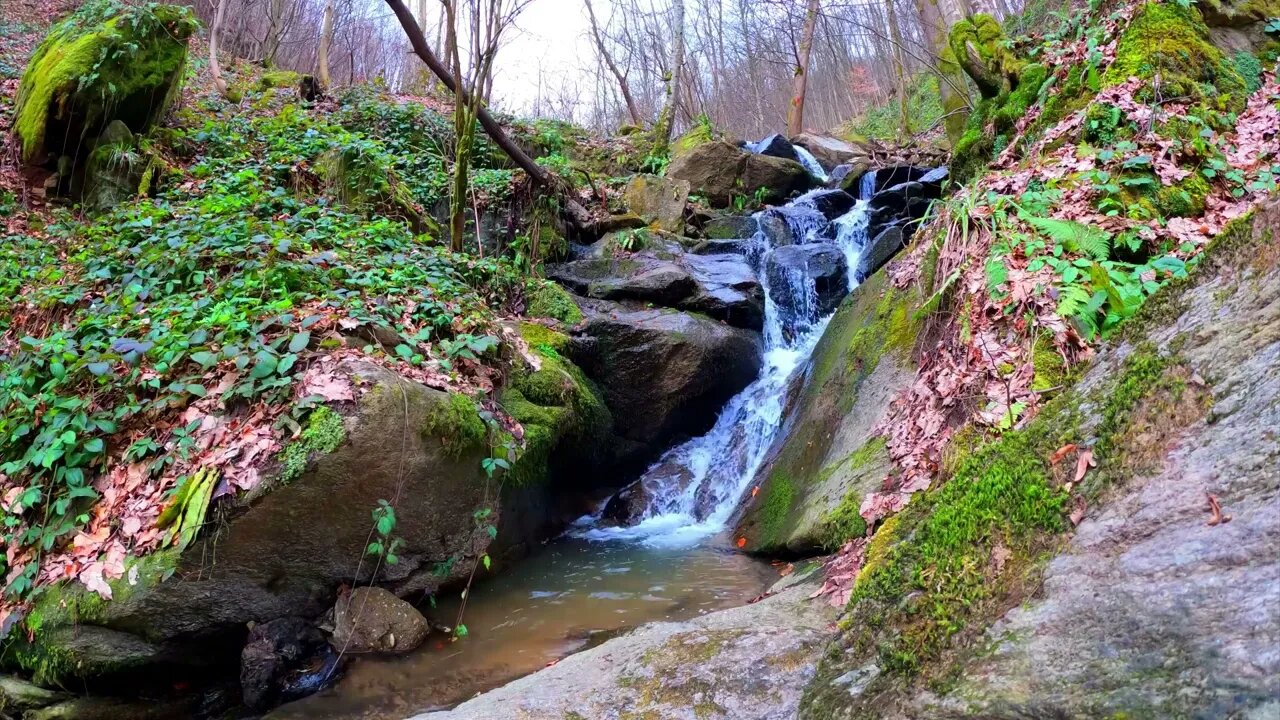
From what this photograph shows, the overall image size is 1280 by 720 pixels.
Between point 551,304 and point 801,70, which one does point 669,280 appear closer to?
point 551,304

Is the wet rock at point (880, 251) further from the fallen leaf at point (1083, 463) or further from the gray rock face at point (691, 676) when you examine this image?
the fallen leaf at point (1083, 463)

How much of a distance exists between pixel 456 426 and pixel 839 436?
123 inches

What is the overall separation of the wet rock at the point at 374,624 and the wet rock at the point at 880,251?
7889 millimetres

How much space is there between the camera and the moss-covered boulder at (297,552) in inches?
166

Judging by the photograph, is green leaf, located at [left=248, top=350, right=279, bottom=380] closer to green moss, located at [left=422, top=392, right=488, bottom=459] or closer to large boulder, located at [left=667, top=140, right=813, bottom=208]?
green moss, located at [left=422, top=392, right=488, bottom=459]

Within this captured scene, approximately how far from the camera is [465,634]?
16.1ft

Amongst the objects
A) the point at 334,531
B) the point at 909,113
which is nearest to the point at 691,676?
the point at 334,531

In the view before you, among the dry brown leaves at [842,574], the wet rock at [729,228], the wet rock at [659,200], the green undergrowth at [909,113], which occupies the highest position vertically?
the green undergrowth at [909,113]

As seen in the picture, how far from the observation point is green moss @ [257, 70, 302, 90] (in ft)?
51.0

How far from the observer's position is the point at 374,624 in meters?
4.79

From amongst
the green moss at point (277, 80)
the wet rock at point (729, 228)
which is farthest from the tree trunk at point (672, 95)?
the green moss at point (277, 80)

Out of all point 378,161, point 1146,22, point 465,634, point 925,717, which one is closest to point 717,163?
point 378,161

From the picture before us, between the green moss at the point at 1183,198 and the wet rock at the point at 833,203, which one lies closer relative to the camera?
the green moss at the point at 1183,198

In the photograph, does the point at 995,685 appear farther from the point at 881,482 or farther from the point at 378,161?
the point at 378,161
